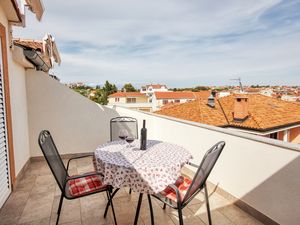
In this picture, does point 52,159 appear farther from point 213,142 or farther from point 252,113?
point 252,113

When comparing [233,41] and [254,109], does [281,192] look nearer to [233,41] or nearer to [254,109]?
[254,109]

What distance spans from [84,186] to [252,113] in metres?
11.5

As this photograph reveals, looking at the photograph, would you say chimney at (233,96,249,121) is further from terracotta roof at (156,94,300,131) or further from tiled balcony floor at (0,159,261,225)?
tiled balcony floor at (0,159,261,225)

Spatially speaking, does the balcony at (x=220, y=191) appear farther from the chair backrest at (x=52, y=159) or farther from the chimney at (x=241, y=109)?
the chimney at (x=241, y=109)

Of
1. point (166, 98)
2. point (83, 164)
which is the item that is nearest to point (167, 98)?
point (166, 98)

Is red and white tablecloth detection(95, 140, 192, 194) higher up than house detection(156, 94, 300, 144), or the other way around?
red and white tablecloth detection(95, 140, 192, 194)

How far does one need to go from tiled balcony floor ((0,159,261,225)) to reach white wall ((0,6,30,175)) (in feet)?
2.26

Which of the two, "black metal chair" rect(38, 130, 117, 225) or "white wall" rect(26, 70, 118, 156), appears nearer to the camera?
"black metal chair" rect(38, 130, 117, 225)

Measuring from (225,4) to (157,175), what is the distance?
286 inches

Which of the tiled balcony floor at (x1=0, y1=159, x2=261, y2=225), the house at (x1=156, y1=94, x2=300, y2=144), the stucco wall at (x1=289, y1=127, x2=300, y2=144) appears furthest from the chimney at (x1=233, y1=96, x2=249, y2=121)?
the tiled balcony floor at (x1=0, y1=159, x2=261, y2=225)

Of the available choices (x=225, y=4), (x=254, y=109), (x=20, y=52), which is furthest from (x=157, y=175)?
(x=254, y=109)

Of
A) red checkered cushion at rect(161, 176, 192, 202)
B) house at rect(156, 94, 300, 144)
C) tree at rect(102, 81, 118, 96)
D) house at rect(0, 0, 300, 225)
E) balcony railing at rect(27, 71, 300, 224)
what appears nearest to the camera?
red checkered cushion at rect(161, 176, 192, 202)

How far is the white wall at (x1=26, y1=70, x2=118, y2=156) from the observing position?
4312 mm

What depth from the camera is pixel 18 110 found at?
11.6 ft
